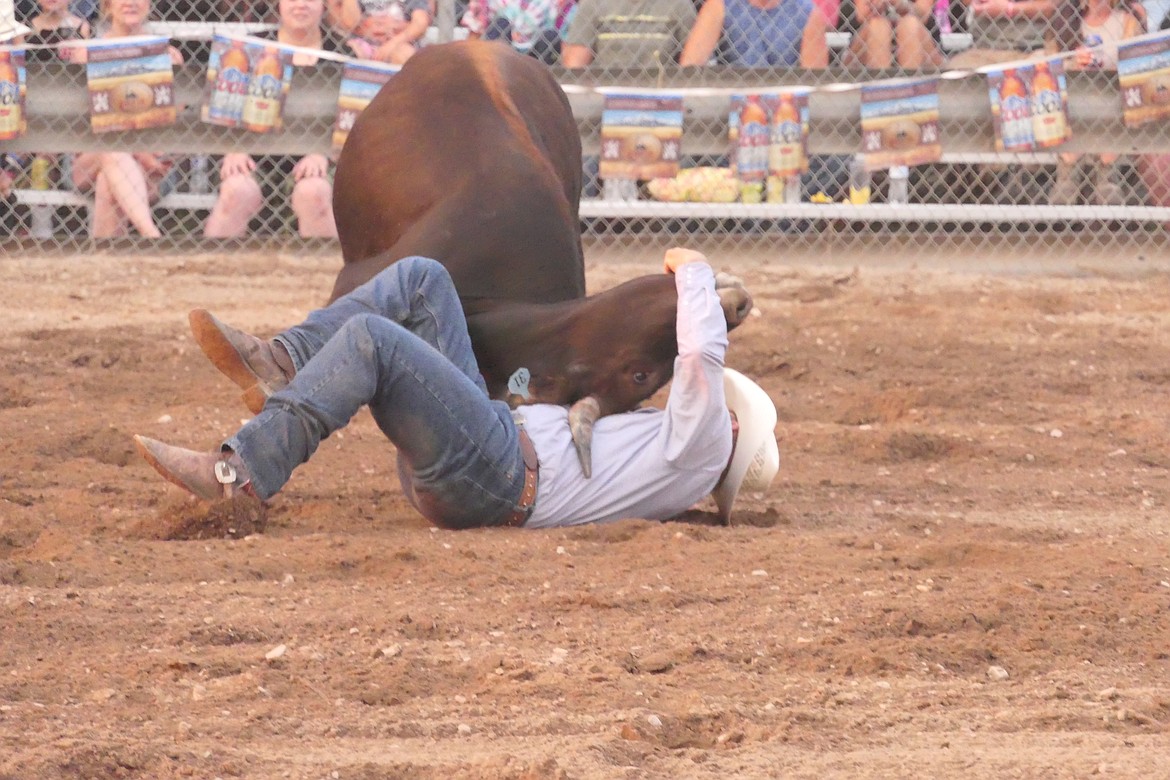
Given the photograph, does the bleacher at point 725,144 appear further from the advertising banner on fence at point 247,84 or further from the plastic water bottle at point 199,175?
the advertising banner on fence at point 247,84

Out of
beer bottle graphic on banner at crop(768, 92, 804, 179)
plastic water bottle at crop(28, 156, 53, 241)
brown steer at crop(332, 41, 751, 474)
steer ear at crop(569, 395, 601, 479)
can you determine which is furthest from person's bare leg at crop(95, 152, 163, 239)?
steer ear at crop(569, 395, 601, 479)

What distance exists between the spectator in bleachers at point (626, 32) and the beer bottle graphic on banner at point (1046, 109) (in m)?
1.90

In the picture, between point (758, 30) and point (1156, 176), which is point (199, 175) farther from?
point (1156, 176)

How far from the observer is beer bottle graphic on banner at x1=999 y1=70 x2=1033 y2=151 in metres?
8.73

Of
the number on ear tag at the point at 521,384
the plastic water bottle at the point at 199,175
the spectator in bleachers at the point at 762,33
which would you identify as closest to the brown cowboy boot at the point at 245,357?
the number on ear tag at the point at 521,384

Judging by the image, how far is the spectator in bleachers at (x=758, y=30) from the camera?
29.0 ft

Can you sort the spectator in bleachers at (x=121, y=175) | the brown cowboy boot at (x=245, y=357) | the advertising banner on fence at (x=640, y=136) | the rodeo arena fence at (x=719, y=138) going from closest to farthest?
the brown cowboy boot at (x=245, y=357), the rodeo arena fence at (x=719, y=138), the spectator in bleachers at (x=121, y=175), the advertising banner on fence at (x=640, y=136)

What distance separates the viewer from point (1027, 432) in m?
5.54

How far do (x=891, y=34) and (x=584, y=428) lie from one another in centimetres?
566

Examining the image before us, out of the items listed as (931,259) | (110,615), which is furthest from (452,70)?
(931,259)

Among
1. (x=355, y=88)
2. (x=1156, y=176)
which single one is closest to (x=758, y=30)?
(x=355, y=88)

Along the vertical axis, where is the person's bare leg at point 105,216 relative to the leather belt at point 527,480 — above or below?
below

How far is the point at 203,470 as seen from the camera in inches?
143

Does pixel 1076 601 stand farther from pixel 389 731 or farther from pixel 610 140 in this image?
pixel 610 140
